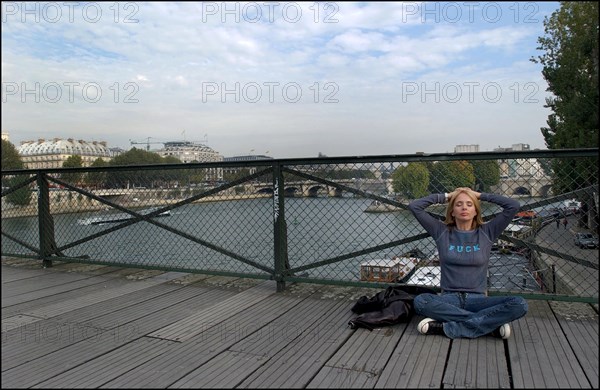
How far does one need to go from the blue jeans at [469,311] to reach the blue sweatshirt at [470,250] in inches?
3.8

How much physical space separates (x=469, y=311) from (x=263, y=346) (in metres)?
1.53

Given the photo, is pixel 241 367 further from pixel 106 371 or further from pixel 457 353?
pixel 457 353

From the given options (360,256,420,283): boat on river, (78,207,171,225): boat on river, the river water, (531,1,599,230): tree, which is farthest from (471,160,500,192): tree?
(531,1,599,230): tree

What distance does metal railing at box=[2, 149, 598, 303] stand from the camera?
4070mm

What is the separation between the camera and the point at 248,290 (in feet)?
15.5

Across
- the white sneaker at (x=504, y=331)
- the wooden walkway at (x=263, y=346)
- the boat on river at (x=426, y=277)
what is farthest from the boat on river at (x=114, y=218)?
the white sneaker at (x=504, y=331)

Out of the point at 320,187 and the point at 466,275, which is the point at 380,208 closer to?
the point at 320,187

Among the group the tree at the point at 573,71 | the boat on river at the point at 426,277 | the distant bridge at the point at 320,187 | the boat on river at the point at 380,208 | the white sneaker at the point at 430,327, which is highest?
the tree at the point at 573,71

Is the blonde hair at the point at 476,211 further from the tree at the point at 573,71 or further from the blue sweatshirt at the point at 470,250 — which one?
the tree at the point at 573,71

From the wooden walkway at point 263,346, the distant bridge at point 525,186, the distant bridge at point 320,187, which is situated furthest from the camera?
the distant bridge at point 320,187

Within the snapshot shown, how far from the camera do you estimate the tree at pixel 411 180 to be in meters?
4.32

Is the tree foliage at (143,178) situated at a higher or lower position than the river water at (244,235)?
higher

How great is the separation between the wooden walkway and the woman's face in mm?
887

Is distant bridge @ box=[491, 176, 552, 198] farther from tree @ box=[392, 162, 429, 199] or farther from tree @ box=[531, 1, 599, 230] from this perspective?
tree @ box=[531, 1, 599, 230]
